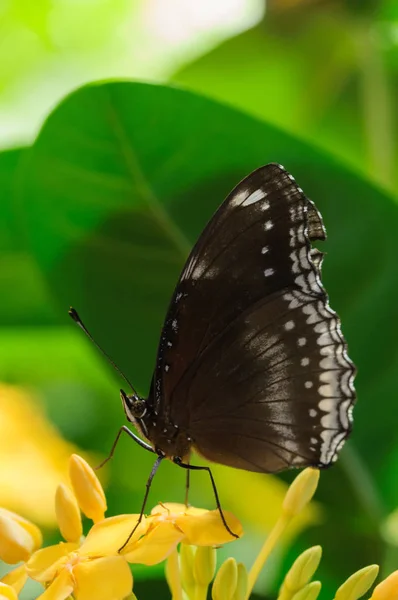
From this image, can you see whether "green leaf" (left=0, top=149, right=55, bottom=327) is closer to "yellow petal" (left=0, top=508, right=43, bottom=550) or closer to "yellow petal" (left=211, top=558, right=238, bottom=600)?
"yellow petal" (left=0, top=508, right=43, bottom=550)

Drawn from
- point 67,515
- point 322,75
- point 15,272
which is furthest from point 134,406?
point 322,75

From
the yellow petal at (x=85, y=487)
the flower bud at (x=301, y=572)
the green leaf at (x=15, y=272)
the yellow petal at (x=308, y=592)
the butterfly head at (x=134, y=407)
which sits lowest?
the yellow petal at (x=308, y=592)

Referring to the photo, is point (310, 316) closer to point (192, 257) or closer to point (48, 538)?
point (192, 257)

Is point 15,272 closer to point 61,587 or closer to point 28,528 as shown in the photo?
point 28,528

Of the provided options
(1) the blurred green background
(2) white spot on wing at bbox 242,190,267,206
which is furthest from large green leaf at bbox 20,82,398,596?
(2) white spot on wing at bbox 242,190,267,206

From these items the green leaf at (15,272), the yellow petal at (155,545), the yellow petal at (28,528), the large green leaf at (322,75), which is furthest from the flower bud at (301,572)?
the large green leaf at (322,75)

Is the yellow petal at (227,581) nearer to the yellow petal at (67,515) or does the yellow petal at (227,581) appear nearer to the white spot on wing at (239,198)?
the yellow petal at (67,515)
